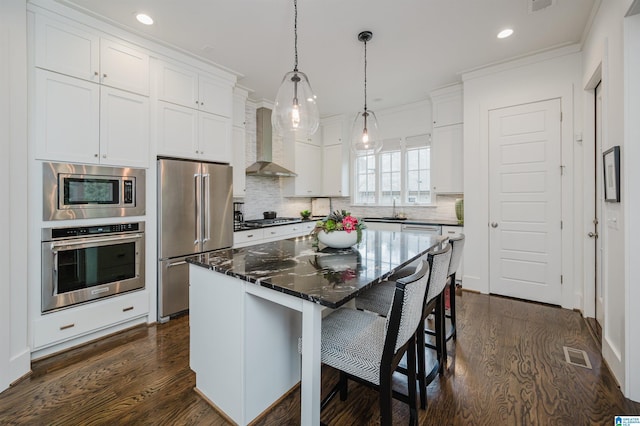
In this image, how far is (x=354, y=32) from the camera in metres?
2.77

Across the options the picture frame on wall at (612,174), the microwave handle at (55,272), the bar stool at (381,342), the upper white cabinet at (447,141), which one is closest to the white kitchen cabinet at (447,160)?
the upper white cabinet at (447,141)

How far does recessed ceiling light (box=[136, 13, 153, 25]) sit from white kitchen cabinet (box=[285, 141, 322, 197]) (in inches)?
108

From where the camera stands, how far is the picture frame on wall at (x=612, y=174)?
6.20ft

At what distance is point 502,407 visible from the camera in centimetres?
167

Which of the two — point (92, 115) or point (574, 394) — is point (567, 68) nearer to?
point (574, 394)

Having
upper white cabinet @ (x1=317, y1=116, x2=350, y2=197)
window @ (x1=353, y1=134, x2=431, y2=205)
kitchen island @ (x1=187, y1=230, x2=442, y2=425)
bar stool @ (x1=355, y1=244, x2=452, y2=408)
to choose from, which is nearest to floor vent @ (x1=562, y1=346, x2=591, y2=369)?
bar stool @ (x1=355, y1=244, x2=452, y2=408)

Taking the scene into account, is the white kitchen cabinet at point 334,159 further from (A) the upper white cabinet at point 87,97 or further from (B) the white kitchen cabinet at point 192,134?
(A) the upper white cabinet at point 87,97

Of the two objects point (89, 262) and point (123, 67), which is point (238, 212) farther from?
point (123, 67)

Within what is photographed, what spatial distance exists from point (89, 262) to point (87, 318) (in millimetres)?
480

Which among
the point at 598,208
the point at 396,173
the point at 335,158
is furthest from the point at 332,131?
the point at 598,208

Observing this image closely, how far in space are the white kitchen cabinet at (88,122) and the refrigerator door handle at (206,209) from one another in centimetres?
62

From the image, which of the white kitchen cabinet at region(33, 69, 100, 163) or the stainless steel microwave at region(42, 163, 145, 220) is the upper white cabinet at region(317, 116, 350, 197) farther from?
the white kitchen cabinet at region(33, 69, 100, 163)

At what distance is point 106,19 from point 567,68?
185 inches

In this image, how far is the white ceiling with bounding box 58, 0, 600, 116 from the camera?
2.39m
